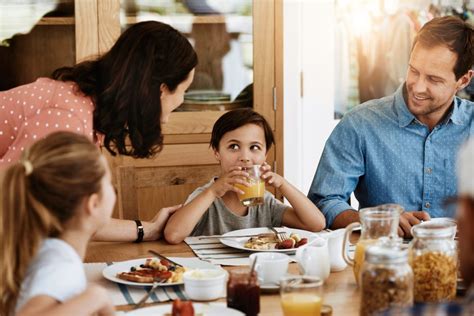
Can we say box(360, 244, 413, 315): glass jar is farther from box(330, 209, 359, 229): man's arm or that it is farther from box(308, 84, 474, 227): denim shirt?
box(308, 84, 474, 227): denim shirt

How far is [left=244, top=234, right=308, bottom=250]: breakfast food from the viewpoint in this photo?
2.26 meters

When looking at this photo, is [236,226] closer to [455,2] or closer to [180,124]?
[180,124]

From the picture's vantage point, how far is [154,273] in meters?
1.97

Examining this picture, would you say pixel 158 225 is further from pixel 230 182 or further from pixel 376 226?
pixel 376 226

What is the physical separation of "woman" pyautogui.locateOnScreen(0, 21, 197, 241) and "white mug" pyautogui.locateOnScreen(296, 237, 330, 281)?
55 cm

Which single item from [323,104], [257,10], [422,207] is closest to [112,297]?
[422,207]

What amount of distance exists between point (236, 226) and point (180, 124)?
2.85 ft

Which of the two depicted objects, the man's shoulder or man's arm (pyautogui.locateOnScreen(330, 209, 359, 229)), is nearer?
man's arm (pyautogui.locateOnScreen(330, 209, 359, 229))

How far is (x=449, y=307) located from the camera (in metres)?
1.13

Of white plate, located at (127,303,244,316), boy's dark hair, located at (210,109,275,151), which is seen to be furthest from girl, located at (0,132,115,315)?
boy's dark hair, located at (210,109,275,151)

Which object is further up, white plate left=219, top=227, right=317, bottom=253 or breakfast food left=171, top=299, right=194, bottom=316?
breakfast food left=171, top=299, right=194, bottom=316

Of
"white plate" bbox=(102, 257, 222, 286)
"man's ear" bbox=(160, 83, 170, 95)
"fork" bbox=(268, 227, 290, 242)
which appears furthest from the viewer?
"fork" bbox=(268, 227, 290, 242)

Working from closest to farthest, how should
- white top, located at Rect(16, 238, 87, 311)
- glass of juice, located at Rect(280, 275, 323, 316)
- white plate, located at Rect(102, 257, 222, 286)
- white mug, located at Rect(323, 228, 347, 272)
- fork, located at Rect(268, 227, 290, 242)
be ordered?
white top, located at Rect(16, 238, 87, 311), glass of juice, located at Rect(280, 275, 323, 316), white plate, located at Rect(102, 257, 222, 286), white mug, located at Rect(323, 228, 347, 272), fork, located at Rect(268, 227, 290, 242)

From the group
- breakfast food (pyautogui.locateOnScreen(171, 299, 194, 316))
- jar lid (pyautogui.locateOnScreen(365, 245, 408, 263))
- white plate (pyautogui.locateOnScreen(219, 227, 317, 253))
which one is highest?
jar lid (pyautogui.locateOnScreen(365, 245, 408, 263))
